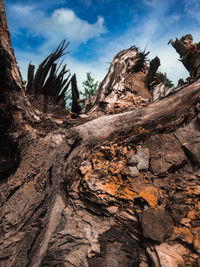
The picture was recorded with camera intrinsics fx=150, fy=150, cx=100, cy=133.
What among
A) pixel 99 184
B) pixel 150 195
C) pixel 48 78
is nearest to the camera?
pixel 150 195

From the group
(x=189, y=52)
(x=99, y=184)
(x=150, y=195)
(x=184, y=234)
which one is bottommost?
(x=184, y=234)

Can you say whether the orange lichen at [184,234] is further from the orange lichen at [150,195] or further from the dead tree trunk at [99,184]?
the orange lichen at [150,195]

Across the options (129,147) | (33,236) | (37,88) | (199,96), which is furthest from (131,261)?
(37,88)

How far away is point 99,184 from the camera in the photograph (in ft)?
6.14

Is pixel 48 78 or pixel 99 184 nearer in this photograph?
pixel 99 184

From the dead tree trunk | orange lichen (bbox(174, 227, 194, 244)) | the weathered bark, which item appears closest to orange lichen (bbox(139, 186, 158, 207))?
the dead tree trunk

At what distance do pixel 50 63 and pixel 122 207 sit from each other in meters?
2.78

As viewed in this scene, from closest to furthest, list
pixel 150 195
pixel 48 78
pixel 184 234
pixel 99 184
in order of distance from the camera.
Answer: pixel 184 234 < pixel 150 195 < pixel 99 184 < pixel 48 78

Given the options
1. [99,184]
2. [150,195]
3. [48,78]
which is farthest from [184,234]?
[48,78]

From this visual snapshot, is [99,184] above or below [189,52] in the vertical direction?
below

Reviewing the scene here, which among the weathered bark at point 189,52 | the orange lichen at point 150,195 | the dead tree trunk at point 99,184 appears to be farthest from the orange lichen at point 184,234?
the weathered bark at point 189,52

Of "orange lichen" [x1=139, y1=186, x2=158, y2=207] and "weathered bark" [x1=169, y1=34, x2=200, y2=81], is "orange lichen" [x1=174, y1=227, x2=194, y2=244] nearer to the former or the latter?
"orange lichen" [x1=139, y1=186, x2=158, y2=207]

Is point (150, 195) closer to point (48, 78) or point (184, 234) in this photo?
point (184, 234)

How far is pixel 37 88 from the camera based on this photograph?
9.85ft
